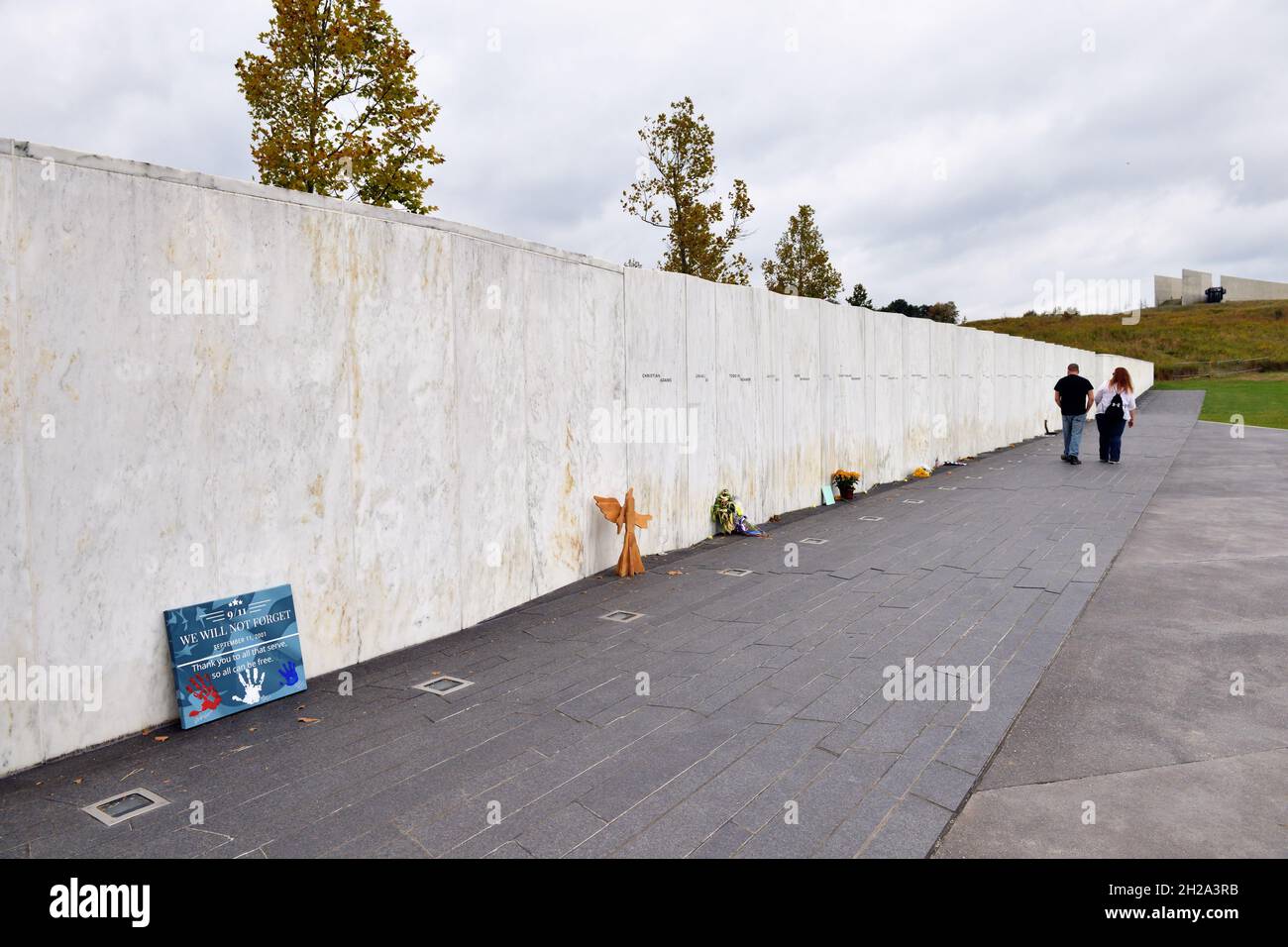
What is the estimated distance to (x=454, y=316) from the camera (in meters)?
5.96

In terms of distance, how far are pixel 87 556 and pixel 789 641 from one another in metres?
4.15

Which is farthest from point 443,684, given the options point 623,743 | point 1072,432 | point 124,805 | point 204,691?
point 1072,432

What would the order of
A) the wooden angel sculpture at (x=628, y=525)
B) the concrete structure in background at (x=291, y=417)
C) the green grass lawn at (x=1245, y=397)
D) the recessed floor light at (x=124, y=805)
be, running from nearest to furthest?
1. the recessed floor light at (x=124, y=805)
2. the concrete structure in background at (x=291, y=417)
3. the wooden angel sculpture at (x=628, y=525)
4. the green grass lawn at (x=1245, y=397)

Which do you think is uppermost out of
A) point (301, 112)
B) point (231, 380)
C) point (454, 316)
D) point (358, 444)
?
point (301, 112)

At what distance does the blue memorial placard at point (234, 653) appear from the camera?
4.27 m

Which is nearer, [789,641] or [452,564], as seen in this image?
[789,641]

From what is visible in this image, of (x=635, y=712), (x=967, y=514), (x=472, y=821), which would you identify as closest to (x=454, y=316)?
(x=635, y=712)

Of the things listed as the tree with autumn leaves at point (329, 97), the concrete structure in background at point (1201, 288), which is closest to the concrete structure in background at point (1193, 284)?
the concrete structure in background at point (1201, 288)

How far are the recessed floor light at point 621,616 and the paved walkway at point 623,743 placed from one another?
0.38ft

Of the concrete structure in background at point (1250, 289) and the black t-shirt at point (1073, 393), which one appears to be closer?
the black t-shirt at point (1073, 393)

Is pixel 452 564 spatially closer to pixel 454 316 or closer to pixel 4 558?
pixel 454 316

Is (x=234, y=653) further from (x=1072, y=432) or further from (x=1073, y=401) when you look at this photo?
(x=1072, y=432)

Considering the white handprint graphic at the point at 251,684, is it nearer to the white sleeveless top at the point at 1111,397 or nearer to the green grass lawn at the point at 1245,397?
the white sleeveless top at the point at 1111,397

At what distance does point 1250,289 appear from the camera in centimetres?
11788
